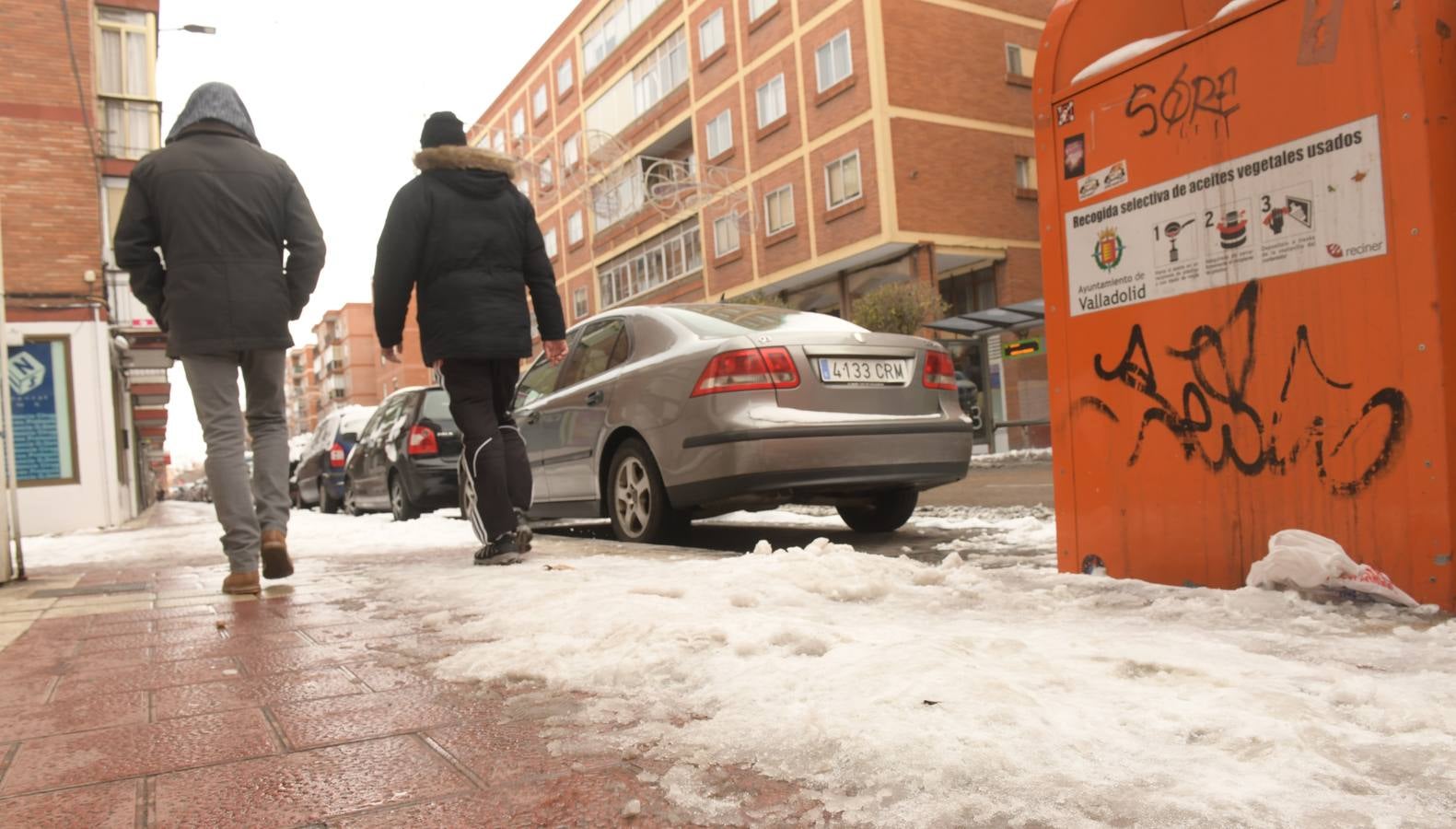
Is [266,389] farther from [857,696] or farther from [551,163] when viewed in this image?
[551,163]

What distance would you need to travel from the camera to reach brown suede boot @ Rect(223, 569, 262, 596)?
4512 millimetres

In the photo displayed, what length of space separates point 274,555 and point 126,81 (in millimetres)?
19118

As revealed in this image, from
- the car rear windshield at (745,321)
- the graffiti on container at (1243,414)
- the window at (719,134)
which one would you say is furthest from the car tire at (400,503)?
Answer: the window at (719,134)

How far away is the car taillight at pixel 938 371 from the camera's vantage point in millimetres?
6191

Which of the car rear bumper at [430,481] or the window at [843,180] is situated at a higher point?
the window at [843,180]

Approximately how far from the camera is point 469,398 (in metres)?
5.24

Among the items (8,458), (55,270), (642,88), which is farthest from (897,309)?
(8,458)

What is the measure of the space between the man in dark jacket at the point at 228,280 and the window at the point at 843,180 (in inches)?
825

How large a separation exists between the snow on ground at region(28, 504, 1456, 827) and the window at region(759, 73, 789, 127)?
988 inches

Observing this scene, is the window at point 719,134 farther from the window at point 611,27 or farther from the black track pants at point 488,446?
the black track pants at point 488,446

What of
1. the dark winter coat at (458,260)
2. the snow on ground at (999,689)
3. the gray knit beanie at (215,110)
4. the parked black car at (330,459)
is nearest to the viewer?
the snow on ground at (999,689)

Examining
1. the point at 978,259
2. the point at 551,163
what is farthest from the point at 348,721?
the point at 551,163

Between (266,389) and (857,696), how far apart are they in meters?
3.69

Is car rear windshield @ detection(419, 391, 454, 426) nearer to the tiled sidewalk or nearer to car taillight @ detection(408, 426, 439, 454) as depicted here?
car taillight @ detection(408, 426, 439, 454)
